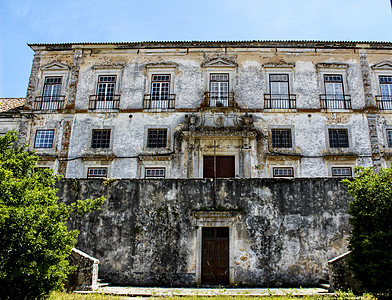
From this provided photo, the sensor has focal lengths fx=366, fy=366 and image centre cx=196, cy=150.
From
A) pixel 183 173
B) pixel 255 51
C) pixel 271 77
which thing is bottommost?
pixel 183 173

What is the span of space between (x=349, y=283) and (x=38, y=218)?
8171mm

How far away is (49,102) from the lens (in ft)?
69.6

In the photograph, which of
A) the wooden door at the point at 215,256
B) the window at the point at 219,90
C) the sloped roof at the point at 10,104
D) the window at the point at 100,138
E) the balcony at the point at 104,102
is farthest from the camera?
the sloped roof at the point at 10,104

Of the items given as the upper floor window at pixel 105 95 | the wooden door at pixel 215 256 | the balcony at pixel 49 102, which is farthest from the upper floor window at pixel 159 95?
the wooden door at pixel 215 256

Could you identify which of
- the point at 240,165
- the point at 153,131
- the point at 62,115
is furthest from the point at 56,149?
the point at 240,165

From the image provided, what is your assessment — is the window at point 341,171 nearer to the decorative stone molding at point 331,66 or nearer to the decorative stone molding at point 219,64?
the decorative stone molding at point 331,66

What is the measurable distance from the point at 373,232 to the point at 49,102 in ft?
61.0

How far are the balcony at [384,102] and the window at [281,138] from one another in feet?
17.6

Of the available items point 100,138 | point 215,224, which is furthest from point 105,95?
point 215,224

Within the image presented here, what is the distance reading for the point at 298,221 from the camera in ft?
39.4

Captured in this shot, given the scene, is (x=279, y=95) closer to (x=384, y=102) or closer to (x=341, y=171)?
(x=341, y=171)

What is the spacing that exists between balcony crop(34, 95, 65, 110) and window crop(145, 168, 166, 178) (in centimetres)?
650

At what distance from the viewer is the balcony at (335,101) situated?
20453mm

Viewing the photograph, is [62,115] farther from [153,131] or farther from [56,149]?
[153,131]
